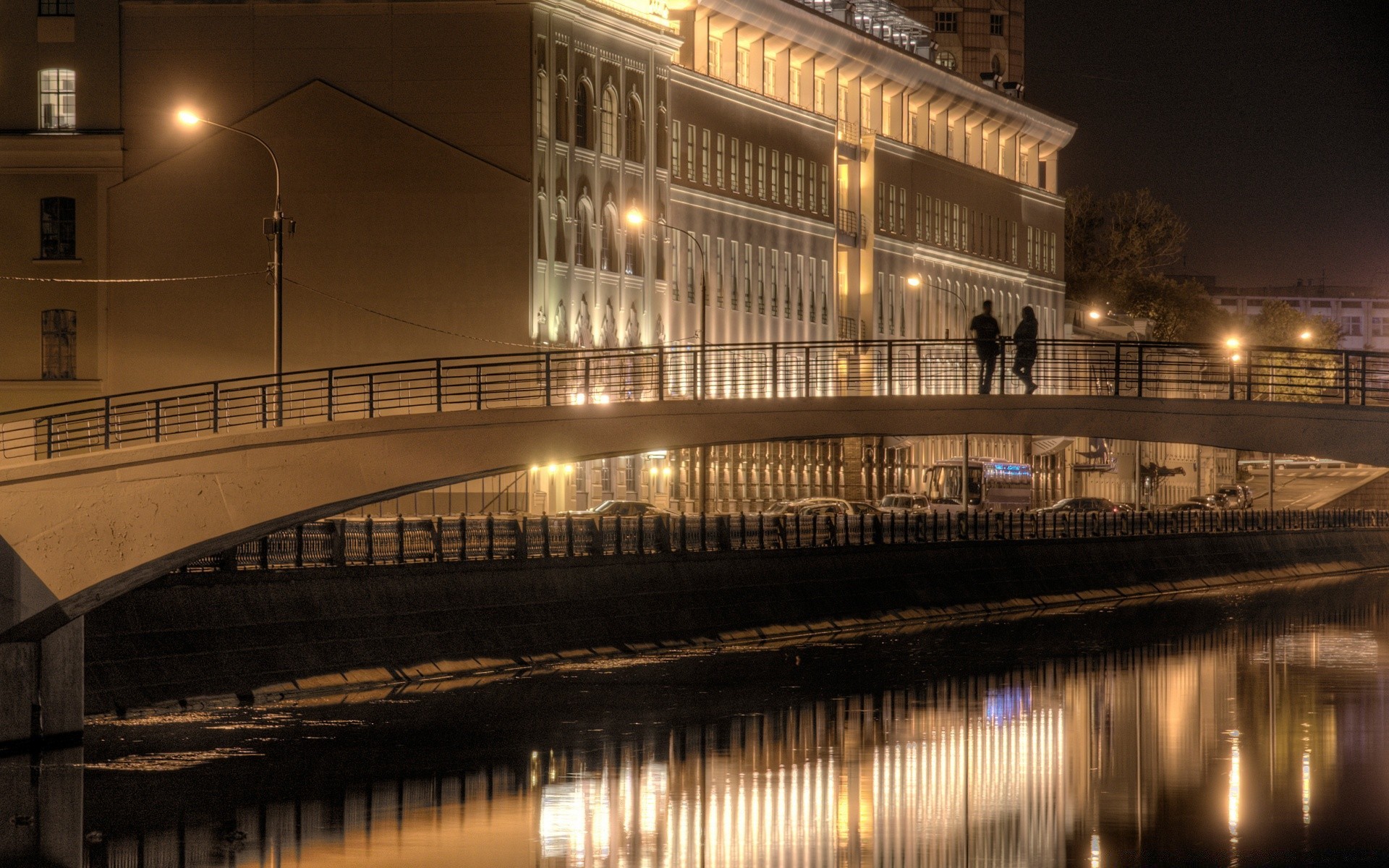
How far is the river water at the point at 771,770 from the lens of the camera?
3256 centimetres

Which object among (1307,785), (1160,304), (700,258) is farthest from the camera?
(1160,304)

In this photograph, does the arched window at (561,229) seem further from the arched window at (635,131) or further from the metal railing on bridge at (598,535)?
the metal railing on bridge at (598,535)

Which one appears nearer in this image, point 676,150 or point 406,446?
point 406,446

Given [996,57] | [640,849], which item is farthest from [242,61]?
[996,57]

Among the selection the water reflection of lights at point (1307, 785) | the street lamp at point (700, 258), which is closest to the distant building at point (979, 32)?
the street lamp at point (700, 258)

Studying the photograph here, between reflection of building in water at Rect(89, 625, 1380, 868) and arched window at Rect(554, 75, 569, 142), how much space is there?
3361 centimetres

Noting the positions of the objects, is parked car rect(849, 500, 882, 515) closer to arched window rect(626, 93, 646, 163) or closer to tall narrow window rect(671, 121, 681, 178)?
tall narrow window rect(671, 121, 681, 178)

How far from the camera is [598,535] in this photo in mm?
60438

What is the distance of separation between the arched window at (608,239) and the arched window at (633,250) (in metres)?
0.95

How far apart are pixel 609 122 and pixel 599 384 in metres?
12.6

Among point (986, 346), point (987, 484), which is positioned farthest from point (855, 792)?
point (987, 484)

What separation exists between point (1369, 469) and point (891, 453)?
47.1m

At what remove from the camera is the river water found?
32.6m

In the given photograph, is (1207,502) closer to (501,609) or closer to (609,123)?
(609,123)
